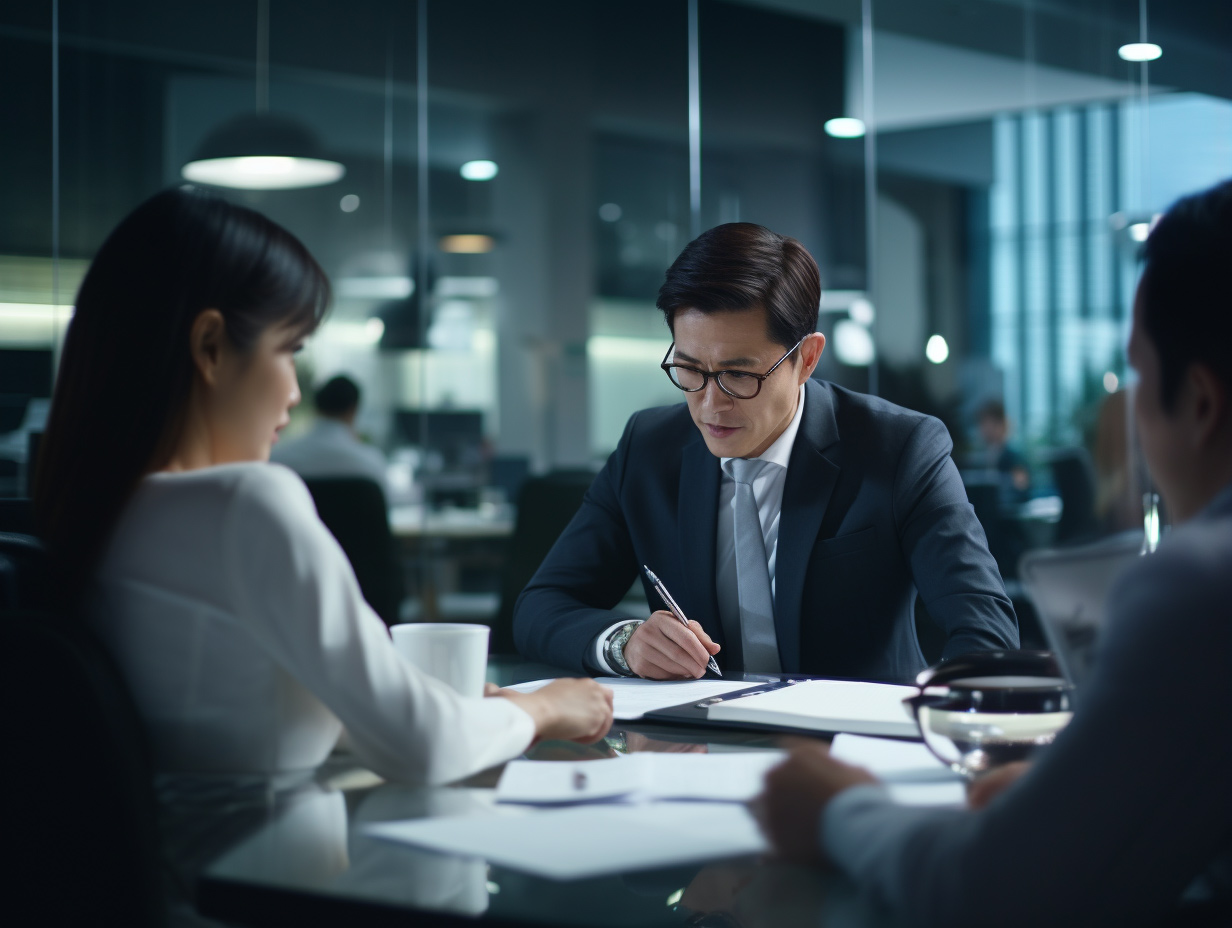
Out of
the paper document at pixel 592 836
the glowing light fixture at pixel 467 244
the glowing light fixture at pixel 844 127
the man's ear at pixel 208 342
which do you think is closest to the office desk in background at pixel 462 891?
the paper document at pixel 592 836

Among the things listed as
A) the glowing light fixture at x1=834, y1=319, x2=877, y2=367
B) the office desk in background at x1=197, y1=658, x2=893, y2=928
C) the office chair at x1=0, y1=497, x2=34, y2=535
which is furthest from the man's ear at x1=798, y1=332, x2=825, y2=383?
the glowing light fixture at x1=834, y1=319, x2=877, y2=367

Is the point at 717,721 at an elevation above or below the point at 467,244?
below

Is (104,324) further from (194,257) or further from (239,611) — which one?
(239,611)

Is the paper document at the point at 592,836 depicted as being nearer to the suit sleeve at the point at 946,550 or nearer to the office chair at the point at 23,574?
the office chair at the point at 23,574

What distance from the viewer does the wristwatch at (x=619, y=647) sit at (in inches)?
67.0

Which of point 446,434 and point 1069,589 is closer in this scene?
point 1069,589

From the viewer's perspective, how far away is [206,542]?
0.95m

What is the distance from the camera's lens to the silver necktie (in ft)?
6.54

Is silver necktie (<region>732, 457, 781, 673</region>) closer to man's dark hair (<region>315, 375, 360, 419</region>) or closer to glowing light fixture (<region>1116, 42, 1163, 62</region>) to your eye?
man's dark hair (<region>315, 375, 360, 419</region>)

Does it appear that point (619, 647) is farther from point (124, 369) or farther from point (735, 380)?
point (124, 369)

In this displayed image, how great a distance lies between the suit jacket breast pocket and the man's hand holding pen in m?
0.40

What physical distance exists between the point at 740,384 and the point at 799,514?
25cm

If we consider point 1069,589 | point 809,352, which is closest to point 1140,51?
point 809,352

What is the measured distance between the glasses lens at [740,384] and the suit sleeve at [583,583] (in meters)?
0.31
